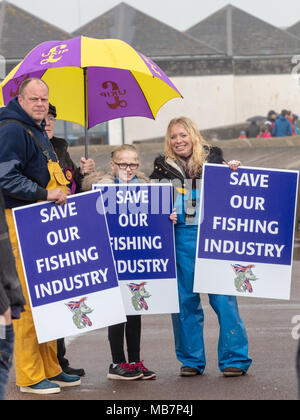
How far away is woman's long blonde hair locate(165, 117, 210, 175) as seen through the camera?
7.32 m

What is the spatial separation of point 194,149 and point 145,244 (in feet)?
2.65

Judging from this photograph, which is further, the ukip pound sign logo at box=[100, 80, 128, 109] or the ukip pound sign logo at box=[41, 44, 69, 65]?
the ukip pound sign logo at box=[100, 80, 128, 109]

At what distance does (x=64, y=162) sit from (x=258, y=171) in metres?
1.46

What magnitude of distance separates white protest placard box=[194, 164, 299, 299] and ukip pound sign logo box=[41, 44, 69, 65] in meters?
1.39

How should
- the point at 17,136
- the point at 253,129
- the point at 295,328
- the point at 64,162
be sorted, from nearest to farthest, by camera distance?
the point at 17,136 < the point at 64,162 < the point at 295,328 < the point at 253,129

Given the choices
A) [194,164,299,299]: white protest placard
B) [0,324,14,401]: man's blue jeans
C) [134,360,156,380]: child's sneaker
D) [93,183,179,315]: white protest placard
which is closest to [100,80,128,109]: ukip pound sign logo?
[93,183,179,315]: white protest placard

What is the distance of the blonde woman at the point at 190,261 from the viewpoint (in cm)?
729

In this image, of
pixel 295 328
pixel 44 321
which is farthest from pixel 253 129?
pixel 44 321

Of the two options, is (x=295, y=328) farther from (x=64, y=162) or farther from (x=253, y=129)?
(x=253, y=129)

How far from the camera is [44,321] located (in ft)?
21.9

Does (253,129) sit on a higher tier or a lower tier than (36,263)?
higher

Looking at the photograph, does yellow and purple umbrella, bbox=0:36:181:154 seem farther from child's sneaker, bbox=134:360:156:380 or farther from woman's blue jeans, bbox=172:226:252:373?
child's sneaker, bbox=134:360:156:380

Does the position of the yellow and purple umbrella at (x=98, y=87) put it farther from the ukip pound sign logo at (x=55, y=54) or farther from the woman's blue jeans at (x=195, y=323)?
the woman's blue jeans at (x=195, y=323)

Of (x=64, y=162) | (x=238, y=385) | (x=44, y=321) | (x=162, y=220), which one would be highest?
(x=64, y=162)
